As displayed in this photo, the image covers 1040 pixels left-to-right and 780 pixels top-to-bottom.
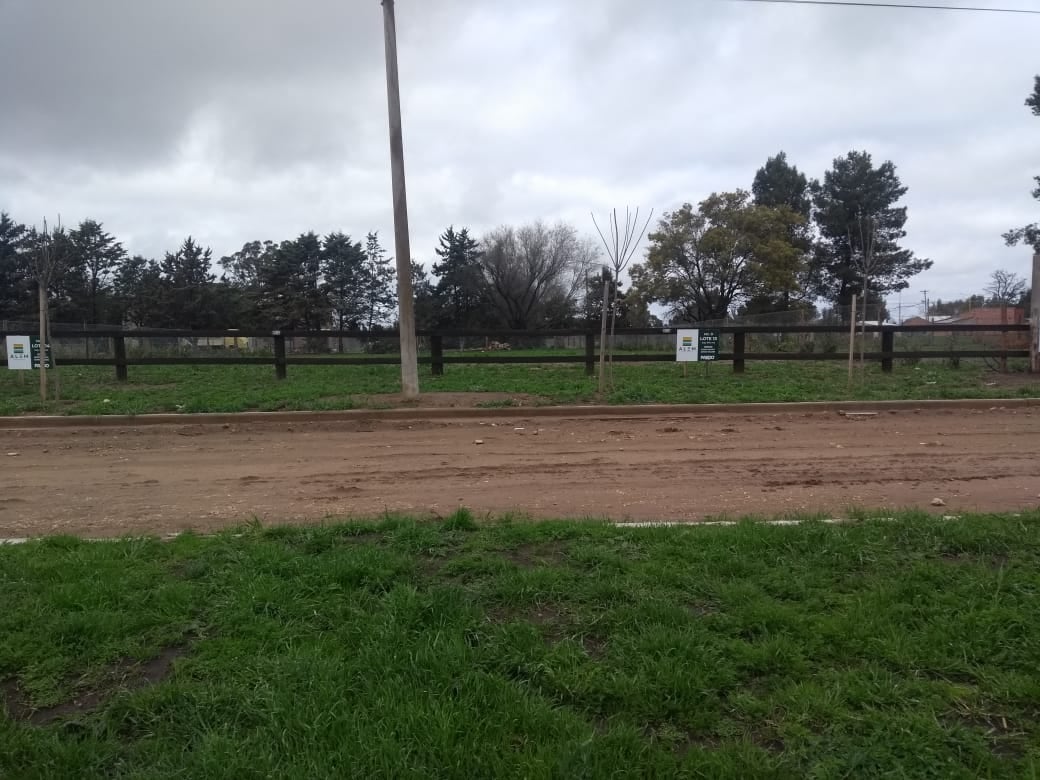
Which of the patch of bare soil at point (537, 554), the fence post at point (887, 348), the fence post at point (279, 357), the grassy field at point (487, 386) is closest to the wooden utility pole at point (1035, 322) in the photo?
the grassy field at point (487, 386)

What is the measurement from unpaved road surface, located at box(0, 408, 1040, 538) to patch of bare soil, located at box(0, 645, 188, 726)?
7.40ft

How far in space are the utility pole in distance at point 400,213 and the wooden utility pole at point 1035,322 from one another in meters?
14.3

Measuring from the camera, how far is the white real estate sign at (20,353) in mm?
13578

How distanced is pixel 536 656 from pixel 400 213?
10458 millimetres

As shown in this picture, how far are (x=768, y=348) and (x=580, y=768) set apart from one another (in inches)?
981

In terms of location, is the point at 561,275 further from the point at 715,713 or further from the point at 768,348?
the point at 715,713

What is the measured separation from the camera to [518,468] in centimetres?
734

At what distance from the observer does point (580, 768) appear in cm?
230

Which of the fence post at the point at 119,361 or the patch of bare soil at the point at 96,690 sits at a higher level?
the fence post at the point at 119,361

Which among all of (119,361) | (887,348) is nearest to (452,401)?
(119,361)

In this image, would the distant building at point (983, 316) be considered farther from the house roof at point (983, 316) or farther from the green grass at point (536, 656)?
the green grass at point (536, 656)

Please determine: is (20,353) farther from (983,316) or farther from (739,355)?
(983,316)

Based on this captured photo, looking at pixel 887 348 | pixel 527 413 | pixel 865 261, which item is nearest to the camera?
pixel 527 413

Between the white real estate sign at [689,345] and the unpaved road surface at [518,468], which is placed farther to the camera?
the white real estate sign at [689,345]
